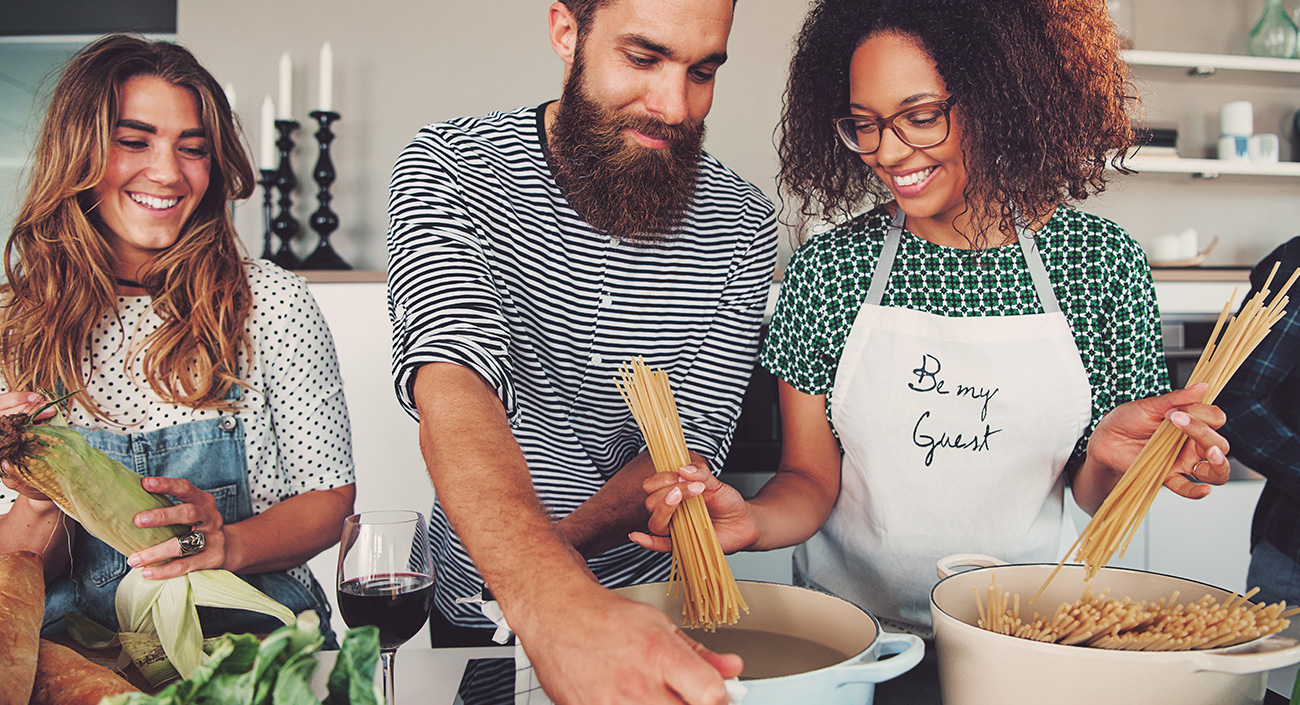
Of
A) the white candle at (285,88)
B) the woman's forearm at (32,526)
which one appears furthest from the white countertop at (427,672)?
the white candle at (285,88)

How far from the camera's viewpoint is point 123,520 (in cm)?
88

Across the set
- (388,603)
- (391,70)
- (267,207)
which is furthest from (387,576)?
(391,70)

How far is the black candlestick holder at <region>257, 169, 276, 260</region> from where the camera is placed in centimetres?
260

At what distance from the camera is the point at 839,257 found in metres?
1.31

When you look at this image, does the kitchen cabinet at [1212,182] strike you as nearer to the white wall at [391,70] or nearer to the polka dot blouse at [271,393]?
the white wall at [391,70]

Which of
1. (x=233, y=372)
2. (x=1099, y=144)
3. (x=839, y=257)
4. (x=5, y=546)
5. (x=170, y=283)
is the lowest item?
(x=5, y=546)

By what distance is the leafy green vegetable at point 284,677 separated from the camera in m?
0.44

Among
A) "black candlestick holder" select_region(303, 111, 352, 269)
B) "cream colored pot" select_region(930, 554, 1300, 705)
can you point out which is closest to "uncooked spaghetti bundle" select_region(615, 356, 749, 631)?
"cream colored pot" select_region(930, 554, 1300, 705)

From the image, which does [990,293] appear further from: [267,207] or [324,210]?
[267,207]

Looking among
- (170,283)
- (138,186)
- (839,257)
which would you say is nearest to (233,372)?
(170,283)

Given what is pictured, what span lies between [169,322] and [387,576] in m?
0.80

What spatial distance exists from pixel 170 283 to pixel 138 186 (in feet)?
0.53

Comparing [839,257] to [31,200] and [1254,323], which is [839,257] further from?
[31,200]

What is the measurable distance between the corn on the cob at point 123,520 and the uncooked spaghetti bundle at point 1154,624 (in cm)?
67
